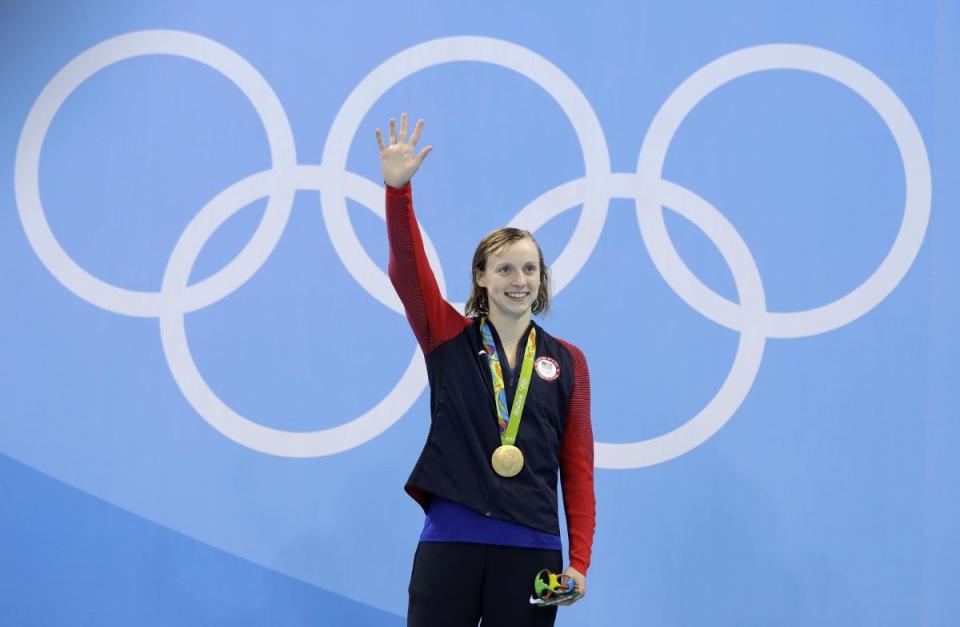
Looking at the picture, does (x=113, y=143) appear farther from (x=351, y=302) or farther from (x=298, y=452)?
(x=298, y=452)

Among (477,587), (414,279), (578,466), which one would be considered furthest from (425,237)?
(477,587)

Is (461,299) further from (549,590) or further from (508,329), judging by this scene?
(549,590)

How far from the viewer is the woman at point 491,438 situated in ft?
7.91

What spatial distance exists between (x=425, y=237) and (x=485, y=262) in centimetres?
115

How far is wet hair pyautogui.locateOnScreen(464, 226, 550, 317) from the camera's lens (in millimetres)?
2584

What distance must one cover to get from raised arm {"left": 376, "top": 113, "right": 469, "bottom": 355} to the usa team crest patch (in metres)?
0.23

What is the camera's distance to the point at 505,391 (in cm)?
252

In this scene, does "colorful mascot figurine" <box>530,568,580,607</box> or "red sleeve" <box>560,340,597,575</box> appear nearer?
"colorful mascot figurine" <box>530,568,580,607</box>

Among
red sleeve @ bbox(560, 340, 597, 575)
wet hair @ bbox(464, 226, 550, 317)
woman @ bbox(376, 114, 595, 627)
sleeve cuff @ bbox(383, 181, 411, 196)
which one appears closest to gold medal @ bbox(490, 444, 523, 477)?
woman @ bbox(376, 114, 595, 627)

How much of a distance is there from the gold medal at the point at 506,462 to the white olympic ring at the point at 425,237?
1.22 metres

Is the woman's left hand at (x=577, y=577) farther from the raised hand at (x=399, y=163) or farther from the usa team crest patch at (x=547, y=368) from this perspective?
the raised hand at (x=399, y=163)

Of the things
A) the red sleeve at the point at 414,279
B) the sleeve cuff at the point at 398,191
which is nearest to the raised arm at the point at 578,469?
the red sleeve at the point at 414,279

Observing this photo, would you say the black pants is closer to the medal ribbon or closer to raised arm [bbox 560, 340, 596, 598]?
raised arm [bbox 560, 340, 596, 598]

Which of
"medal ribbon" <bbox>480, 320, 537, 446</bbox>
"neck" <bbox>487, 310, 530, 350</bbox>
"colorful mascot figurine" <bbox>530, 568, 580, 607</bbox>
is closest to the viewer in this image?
"colorful mascot figurine" <bbox>530, 568, 580, 607</bbox>
